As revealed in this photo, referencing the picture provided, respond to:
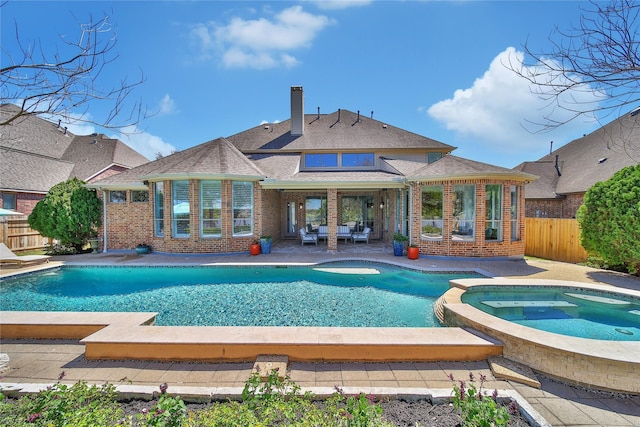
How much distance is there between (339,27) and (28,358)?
12551 mm

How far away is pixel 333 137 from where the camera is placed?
723 inches

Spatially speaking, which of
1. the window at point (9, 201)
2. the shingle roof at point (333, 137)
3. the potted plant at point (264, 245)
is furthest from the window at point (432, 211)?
the window at point (9, 201)

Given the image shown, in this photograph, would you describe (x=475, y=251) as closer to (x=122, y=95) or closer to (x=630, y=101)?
(x=630, y=101)

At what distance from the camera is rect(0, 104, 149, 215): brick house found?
1617 centimetres

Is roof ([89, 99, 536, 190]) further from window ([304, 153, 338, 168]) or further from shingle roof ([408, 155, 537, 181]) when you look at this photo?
window ([304, 153, 338, 168])

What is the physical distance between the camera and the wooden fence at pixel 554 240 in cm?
1141

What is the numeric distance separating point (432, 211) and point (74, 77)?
11.7 m

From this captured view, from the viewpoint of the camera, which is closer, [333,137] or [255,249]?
[255,249]

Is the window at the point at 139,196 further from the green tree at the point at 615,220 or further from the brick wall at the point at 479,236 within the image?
the green tree at the point at 615,220

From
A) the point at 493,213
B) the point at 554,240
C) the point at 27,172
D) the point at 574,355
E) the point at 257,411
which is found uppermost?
the point at 27,172

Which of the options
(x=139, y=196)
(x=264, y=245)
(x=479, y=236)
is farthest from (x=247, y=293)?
(x=479, y=236)

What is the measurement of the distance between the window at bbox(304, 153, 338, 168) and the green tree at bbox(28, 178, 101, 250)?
11250 mm

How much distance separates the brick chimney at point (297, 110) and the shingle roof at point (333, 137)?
0.46 meters

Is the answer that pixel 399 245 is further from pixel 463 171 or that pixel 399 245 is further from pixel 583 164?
pixel 583 164
